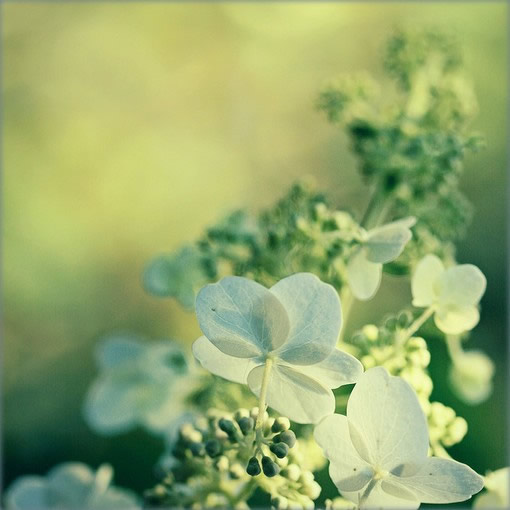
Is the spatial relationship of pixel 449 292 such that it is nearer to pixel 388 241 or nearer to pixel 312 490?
pixel 388 241

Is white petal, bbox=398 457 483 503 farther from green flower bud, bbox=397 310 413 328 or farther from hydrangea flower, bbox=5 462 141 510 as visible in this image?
hydrangea flower, bbox=5 462 141 510

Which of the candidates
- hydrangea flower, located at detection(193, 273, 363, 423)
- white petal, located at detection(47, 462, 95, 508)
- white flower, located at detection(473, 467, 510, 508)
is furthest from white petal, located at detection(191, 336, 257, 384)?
white petal, located at detection(47, 462, 95, 508)

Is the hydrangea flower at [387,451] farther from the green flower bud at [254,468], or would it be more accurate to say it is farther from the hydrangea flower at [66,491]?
the hydrangea flower at [66,491]

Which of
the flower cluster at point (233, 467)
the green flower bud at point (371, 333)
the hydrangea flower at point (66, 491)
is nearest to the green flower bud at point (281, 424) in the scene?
the flower cluster at point (233, 467)

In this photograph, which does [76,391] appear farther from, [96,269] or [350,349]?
[350,349]

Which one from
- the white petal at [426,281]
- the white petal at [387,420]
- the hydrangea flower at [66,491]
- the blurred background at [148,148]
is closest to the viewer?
the white petal at [387,420]

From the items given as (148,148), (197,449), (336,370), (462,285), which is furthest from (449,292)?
(148,148)
